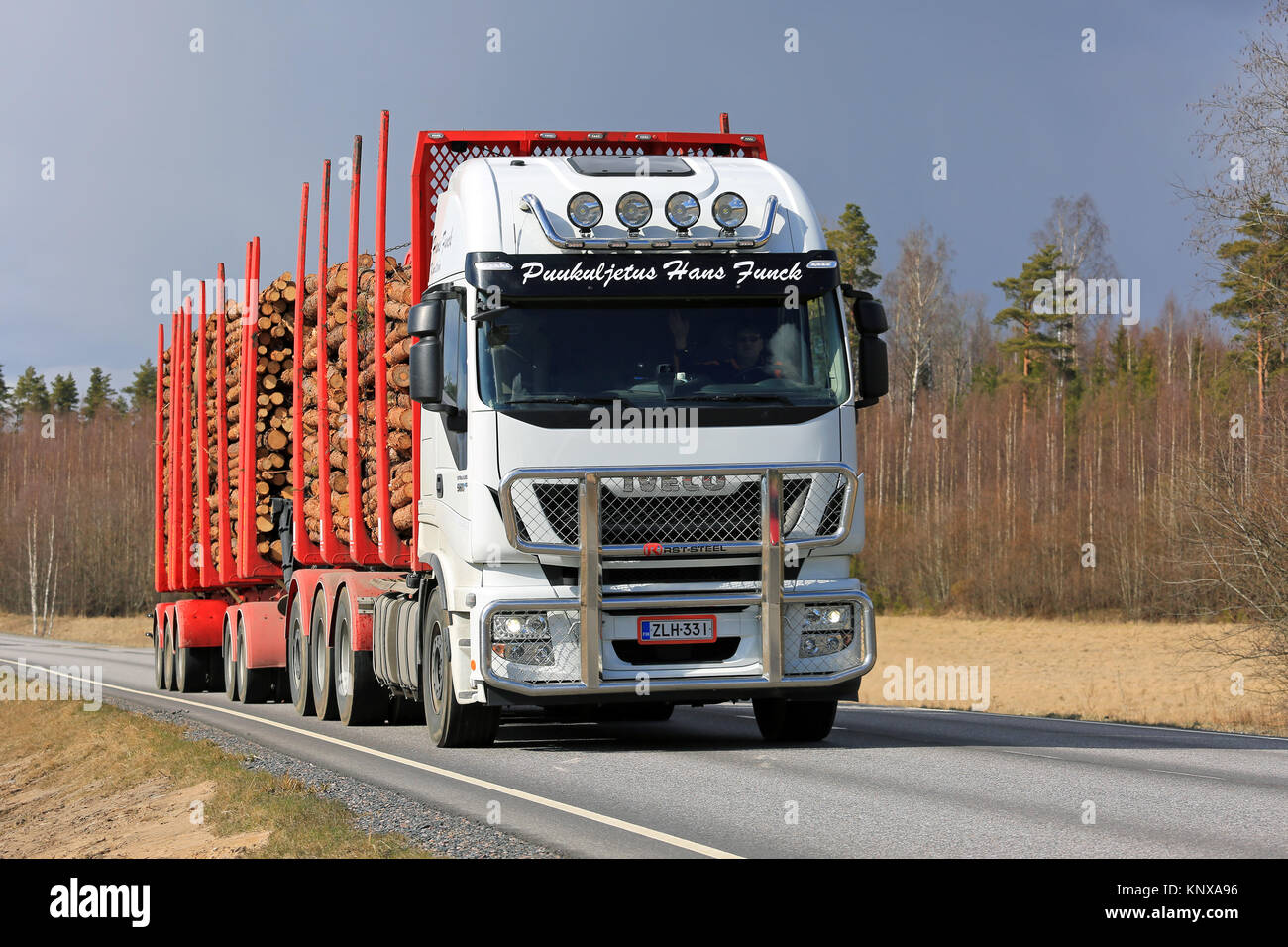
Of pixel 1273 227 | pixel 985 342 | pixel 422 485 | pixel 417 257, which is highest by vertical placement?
pixel 985 342

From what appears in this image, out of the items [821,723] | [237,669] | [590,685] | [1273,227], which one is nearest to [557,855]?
[590,685]

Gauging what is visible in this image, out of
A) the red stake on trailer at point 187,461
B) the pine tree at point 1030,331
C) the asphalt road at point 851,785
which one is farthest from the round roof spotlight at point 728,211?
the pine tree at point 1030,331

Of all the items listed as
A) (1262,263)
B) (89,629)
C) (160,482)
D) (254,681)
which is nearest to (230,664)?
(254,681)

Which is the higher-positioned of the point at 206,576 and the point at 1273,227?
the point at 1273,227

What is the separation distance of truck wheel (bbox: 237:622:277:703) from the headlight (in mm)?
9681

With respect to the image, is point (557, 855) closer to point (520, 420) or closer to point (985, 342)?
point (520, 420)

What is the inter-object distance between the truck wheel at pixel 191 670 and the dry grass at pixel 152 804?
5.04 m

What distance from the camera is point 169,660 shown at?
78.8 feet

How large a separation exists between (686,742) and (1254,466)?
1051 cm

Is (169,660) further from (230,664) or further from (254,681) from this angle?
(254,681)

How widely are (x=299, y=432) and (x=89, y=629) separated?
172 ft

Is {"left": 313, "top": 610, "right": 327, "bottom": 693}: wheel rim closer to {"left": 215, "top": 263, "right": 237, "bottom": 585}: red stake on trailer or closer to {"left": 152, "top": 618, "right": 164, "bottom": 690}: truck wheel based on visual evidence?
{"left": 215, "top": 263, "right": 237, "bottom": 585}: red stake on trailer

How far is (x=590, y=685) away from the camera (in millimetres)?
10375
